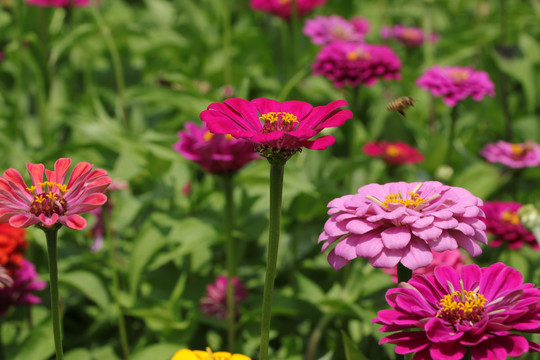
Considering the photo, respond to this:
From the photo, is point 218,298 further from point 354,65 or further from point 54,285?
point 54,285

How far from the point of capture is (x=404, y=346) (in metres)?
0.73

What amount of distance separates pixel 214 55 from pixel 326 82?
0.46 meters

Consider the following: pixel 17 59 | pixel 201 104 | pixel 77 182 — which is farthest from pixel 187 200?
pixel 77 182

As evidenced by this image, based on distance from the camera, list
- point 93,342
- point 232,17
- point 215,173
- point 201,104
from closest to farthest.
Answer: point 215,173 → point 93,342 → point 201,104 → point 232,17

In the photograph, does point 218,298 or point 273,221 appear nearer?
point 273,221

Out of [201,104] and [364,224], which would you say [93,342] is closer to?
[201,104]

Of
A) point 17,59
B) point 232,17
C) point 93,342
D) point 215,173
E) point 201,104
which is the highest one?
point 232,17

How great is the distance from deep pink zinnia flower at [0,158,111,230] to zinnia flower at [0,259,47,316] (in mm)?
623

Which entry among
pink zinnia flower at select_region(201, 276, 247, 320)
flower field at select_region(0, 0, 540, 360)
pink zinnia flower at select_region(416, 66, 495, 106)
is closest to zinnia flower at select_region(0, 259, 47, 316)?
flower field at select_region(0, 0, 540, 360)

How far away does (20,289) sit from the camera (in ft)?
4.74

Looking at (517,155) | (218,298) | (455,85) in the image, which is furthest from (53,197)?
(517,155)

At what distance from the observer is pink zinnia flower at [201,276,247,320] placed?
1632 millimetres

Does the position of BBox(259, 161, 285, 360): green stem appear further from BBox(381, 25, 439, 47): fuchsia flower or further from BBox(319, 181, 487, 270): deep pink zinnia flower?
BBox(381, 25, 439, 47): fuchsia flower

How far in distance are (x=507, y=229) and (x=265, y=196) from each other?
622mm
